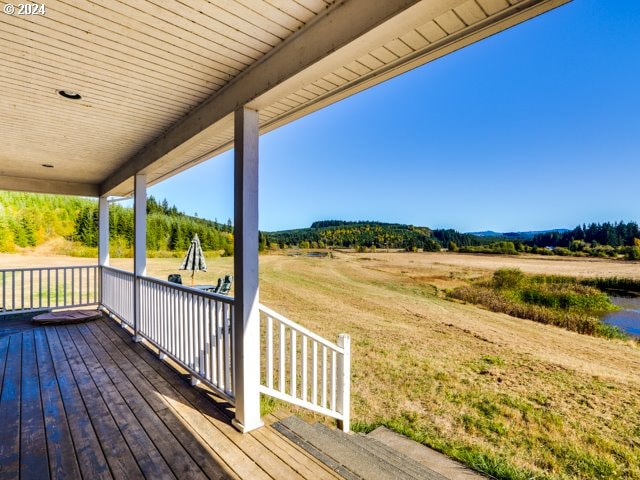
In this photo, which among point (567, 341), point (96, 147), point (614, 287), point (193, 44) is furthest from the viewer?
point (614, 287)

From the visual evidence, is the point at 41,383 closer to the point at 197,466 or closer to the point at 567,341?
the point at 197,466

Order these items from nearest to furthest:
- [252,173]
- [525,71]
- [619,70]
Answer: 1. [252,173]
2. [619,70]
3. [525,71]

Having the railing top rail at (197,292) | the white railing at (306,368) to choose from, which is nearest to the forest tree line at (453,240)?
the white railing at (306,368)

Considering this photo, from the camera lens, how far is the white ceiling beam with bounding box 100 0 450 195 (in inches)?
52.0

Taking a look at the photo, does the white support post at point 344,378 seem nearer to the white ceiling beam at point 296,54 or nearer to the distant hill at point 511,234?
the white ceiling beam at point 296,54

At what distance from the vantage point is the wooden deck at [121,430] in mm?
1779

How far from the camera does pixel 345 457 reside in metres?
1.89

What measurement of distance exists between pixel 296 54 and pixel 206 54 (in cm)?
59

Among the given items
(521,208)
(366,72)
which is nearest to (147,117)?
(366,72)

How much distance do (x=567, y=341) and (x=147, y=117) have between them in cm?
1617

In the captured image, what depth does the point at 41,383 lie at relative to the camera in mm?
2863

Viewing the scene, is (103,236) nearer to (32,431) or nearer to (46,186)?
(46,186)

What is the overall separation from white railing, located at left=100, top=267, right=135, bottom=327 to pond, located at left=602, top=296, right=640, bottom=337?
19.3m

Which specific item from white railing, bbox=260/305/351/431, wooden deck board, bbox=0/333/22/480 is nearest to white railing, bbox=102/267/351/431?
white railing, bbox=260/305/351/431
